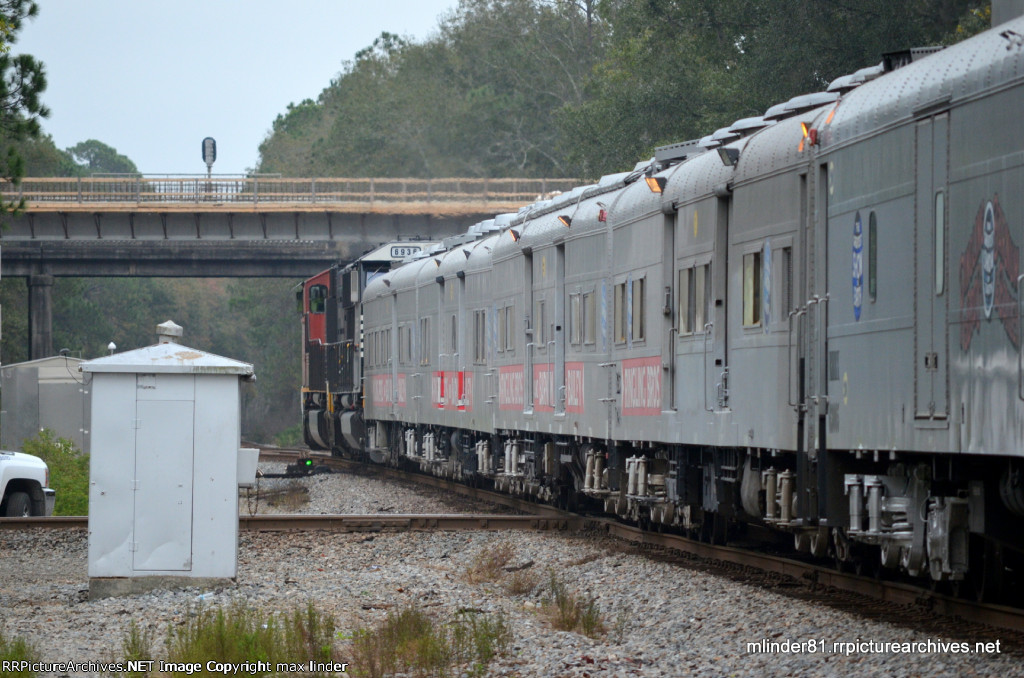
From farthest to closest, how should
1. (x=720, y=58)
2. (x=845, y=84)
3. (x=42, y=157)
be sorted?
1. (x=42, y=157)
2. (x=720, y=58)
3. (x=845, y=84)

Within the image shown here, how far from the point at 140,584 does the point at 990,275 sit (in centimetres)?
829

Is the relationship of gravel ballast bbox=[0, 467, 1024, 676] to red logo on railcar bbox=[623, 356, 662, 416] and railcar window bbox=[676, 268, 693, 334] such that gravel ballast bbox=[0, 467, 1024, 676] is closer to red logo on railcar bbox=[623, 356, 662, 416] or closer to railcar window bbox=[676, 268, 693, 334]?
red logo on railcar bbox=[623, 356, 662, 416]

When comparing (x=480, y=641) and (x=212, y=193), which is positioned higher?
(x=212, y=193)

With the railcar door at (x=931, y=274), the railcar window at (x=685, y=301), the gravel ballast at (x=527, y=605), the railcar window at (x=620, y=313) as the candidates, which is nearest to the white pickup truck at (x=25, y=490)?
the gravel ballast at (x=527, y=605)

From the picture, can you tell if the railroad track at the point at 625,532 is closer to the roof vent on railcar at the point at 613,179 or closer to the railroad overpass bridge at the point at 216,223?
the roof vent on railcar at the point at 613,179

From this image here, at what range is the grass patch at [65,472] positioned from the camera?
85.3 ft

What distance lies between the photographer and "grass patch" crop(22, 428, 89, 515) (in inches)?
1024

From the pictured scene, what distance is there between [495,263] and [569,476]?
12.9 ft

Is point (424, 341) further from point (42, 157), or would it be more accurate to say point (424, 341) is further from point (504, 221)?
point (42, 157)

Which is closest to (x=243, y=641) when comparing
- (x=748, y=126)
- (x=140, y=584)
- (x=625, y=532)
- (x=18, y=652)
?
(x=18, y=652)

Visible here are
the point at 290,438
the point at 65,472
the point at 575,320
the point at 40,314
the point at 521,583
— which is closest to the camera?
the point at 521,583

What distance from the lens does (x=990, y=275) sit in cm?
886

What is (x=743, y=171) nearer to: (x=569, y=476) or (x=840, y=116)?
(x=840, y=116)

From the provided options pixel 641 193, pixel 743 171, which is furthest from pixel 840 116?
pixel 641 193
